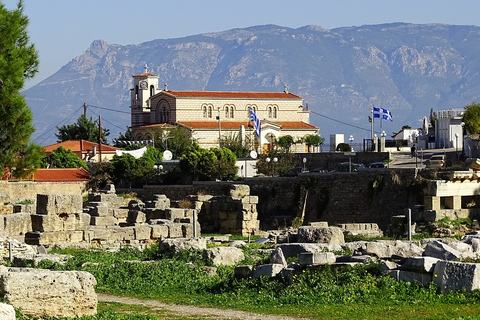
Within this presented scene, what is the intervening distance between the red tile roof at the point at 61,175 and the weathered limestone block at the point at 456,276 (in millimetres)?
47841

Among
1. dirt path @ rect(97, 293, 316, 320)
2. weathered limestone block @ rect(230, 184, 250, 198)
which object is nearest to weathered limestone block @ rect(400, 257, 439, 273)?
dirt path @ rect(97, 293, 316, 320)

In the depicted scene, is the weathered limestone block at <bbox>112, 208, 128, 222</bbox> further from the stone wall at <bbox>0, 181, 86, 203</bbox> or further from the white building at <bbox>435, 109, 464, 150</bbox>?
the white building at <bbox>435, 109, 464, 150</bbox>

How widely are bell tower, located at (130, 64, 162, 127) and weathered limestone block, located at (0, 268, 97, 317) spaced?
88.2 metres

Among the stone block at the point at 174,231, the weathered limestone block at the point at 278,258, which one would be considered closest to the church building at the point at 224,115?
the stone block at the point at 174,231

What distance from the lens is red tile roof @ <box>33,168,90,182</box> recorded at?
65.6m

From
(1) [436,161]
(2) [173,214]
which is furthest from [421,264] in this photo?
(1) [436,161]

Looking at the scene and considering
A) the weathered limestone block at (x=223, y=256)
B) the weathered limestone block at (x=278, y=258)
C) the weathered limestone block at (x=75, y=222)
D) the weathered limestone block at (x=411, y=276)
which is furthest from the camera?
the weathered limestone block at (x=75, y=222)

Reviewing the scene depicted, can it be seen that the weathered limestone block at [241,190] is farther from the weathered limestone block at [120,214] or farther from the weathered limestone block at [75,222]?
the weathered limestone block at [75,222]

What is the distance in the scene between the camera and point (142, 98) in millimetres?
108312

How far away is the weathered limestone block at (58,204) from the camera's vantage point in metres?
32.2

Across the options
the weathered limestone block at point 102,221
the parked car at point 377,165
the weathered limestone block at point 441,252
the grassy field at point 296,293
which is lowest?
the grassy field at point 296,293

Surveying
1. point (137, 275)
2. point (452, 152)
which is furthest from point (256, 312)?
point (452, 152)

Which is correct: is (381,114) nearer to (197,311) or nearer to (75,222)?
(75,222)

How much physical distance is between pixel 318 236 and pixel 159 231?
30.1ft
